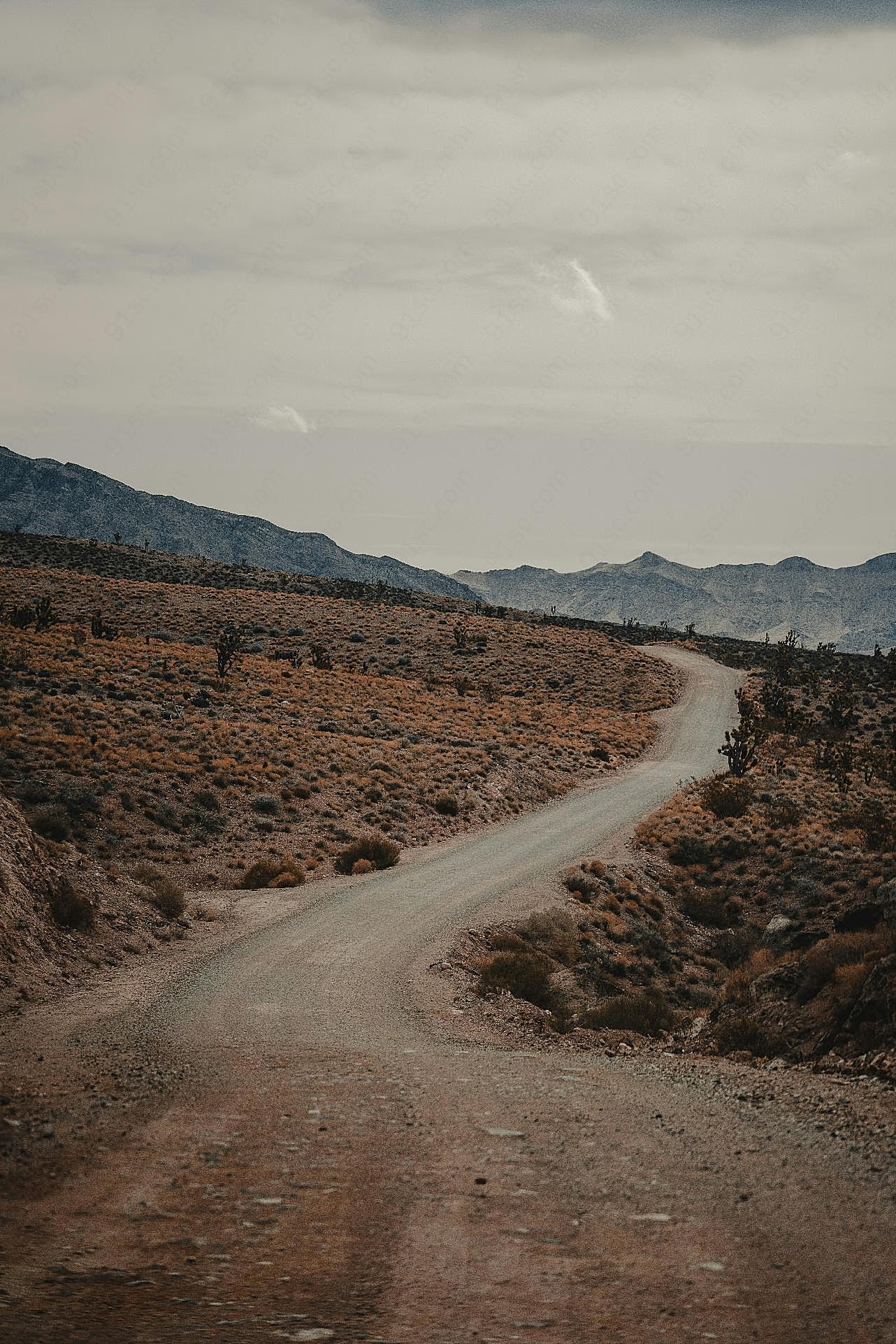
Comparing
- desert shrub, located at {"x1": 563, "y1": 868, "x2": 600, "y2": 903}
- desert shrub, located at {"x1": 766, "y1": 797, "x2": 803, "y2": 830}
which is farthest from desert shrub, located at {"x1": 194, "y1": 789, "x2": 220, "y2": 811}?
desert shrub, located at {"x1": 766, "y1": 797, "x2": 803, "y2": 830}

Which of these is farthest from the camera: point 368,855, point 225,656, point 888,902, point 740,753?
point 225,656

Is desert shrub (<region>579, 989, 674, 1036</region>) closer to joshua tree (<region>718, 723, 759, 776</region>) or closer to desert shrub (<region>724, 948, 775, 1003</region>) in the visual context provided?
desert shrub (<region>724, 948, 775, 1003</region>)

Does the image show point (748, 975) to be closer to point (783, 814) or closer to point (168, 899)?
point (168, 899)

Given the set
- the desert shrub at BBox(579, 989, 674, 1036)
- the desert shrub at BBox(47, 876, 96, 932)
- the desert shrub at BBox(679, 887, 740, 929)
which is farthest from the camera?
the desert shrub at BBox(679, 887, 740, 929)

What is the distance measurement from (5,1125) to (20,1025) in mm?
3583

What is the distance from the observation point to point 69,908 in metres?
16.0

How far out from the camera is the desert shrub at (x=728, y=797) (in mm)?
34438

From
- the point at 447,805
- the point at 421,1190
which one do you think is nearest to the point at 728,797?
the point at 447,805

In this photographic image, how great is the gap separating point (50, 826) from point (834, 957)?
17.8 metres

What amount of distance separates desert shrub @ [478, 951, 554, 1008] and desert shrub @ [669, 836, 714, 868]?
42.6 feet

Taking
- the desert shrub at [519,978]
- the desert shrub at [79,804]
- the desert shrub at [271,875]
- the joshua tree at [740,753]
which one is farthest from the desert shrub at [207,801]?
the joshua tree at [740,753]

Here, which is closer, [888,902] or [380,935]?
[888,902]

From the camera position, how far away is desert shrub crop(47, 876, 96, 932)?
15.8 metres

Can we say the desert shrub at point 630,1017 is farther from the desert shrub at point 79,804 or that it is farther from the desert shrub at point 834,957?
the desert shrub at point 79,804
